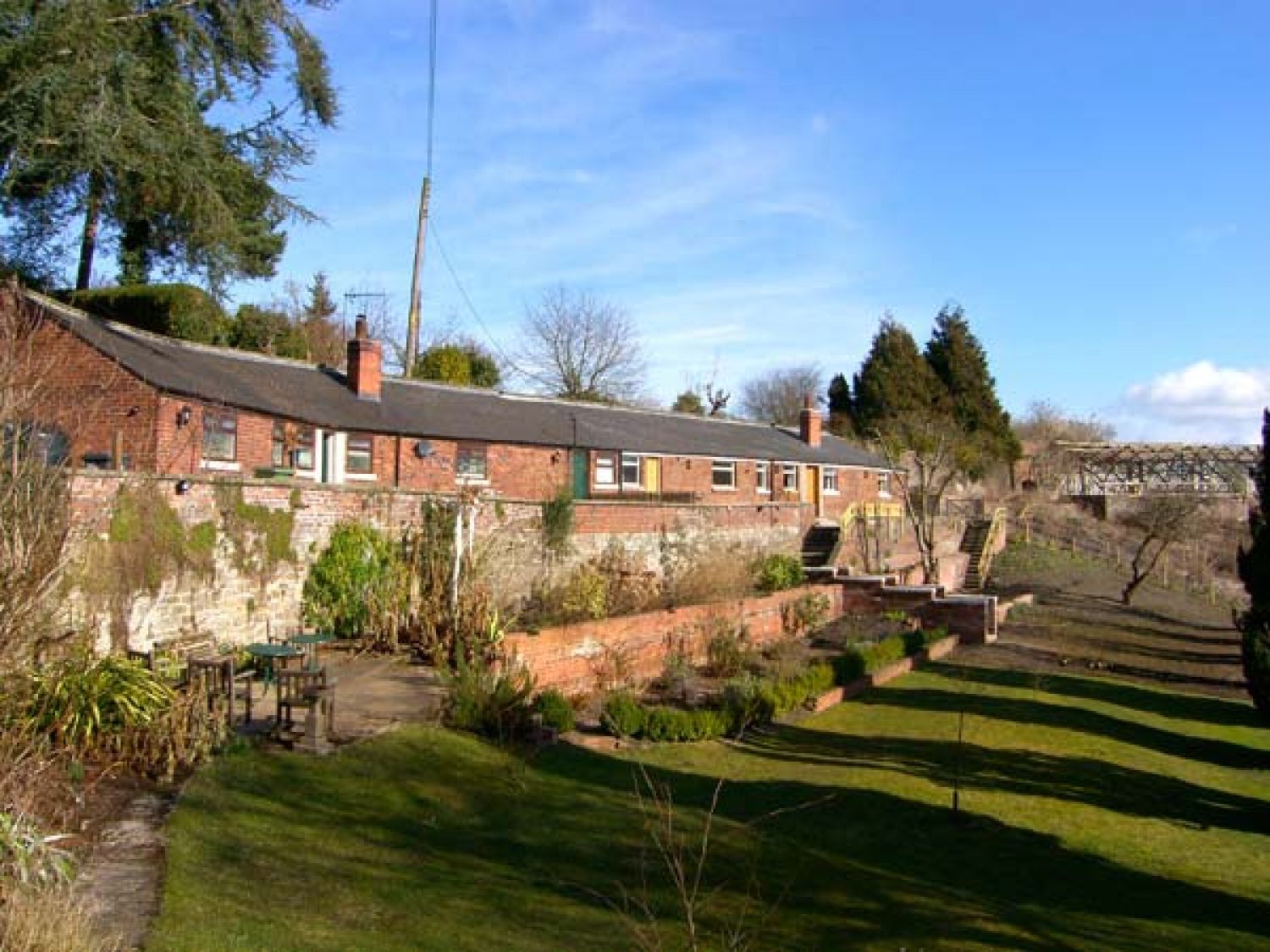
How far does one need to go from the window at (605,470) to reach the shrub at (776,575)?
25.3 ft

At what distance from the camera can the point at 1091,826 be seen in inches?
437

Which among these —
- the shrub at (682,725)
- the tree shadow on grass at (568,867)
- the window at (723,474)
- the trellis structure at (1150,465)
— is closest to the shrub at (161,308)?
the window at (723,474)

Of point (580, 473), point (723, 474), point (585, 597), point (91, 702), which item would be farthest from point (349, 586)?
point (723, 474)

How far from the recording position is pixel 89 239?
1054 inches

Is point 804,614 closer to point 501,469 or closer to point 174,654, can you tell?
point 501,469

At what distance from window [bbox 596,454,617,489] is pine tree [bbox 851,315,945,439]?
1020 inches

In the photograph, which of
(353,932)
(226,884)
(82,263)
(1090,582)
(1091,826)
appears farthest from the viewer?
(1090,582)

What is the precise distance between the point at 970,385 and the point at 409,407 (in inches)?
1497

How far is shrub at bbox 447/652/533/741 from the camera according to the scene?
1142 cm

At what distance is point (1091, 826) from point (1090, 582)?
23.0 m

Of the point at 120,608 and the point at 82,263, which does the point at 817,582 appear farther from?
the point at 82,263

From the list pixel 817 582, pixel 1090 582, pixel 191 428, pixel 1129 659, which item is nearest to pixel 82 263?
pixel 191 428

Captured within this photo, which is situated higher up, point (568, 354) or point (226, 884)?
point (568, 354)

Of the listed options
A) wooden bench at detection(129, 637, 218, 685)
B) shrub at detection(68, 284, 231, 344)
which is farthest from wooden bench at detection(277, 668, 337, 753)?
shrub at detection(68, 284, 231, 344)
